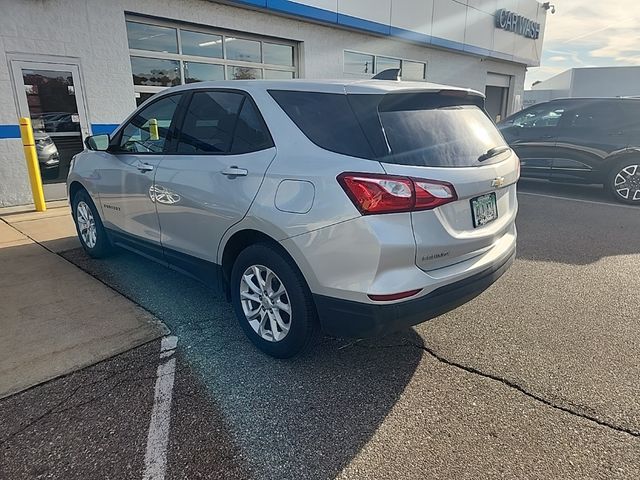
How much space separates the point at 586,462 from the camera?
207 cm

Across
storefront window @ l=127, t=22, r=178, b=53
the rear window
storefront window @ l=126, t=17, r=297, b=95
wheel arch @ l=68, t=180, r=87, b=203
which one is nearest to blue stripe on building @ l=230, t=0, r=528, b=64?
storefront window @ l=126, t=17, r=297, b=95

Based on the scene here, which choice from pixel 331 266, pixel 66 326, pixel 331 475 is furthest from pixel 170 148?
pixel 331 475

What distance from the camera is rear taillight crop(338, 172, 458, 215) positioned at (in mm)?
2299

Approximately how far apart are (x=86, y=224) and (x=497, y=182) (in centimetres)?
429

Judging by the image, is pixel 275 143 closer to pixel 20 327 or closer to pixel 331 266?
pixel 331 266

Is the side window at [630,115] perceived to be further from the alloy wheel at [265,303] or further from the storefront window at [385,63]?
the alloy wheel at [265,303]

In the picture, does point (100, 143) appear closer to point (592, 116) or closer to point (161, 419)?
point (161, 419)

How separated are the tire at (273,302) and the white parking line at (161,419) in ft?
1.81

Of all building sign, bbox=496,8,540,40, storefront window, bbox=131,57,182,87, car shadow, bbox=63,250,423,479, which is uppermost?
building sign, bbox=496,8,540,40

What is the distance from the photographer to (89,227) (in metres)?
4.88

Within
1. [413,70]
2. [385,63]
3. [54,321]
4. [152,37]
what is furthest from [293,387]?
[413,70]

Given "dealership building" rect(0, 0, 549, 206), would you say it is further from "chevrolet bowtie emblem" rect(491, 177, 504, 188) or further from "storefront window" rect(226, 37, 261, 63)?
"chevrolet bowtie emblem" rect(491, 177, 504, 188)

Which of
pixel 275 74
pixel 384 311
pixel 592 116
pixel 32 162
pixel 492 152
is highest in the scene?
pixel 275 74

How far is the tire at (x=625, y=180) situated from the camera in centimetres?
767
